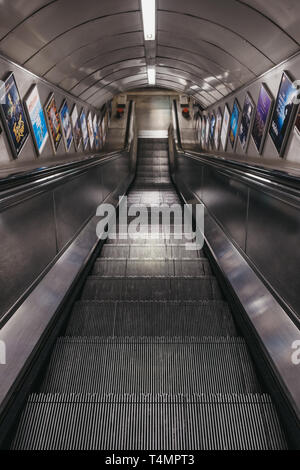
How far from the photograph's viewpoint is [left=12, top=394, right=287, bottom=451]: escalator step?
1.57m

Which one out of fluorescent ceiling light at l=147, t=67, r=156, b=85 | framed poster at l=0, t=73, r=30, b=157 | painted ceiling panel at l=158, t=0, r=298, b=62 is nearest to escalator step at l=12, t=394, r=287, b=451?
framed poster at l=0, t=73, r=30, b=157

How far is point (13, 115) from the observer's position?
5832 millimetres

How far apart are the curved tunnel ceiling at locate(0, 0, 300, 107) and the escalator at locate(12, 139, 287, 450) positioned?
12.5 ft

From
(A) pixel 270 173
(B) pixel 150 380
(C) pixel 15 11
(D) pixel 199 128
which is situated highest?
(C) pixel 15 11

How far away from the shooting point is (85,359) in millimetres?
2193

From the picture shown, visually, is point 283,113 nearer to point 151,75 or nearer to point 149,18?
point 149,18

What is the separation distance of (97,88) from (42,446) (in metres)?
11.3

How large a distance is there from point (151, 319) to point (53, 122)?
6.66 meters

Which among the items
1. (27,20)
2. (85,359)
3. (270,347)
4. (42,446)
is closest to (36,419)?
(42,446)

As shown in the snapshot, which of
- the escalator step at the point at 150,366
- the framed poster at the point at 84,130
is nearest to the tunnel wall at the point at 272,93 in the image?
the escalator step at the point at 150,366

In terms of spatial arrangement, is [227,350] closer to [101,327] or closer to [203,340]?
[203,340]

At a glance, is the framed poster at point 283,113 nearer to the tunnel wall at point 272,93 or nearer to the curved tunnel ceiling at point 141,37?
the tunnel wall at point 272,93

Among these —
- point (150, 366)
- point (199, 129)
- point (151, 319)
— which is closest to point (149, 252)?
point (151, 319)

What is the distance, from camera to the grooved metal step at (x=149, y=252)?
455 centimetres
